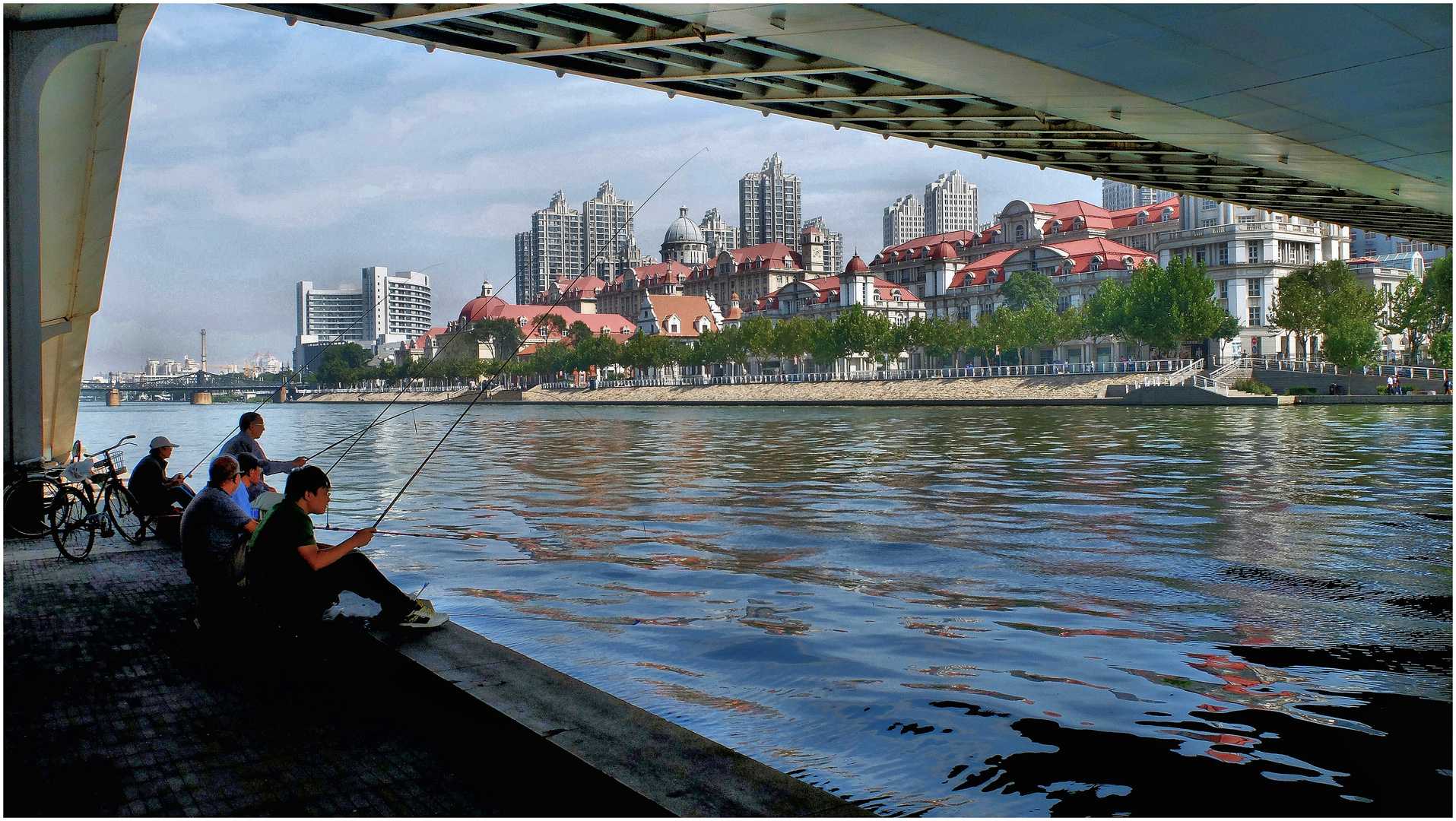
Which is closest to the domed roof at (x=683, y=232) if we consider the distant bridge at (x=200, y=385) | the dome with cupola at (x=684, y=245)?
the dome with cupola at (x=684, y=245)

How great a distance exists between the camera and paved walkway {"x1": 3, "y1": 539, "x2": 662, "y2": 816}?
140 inches

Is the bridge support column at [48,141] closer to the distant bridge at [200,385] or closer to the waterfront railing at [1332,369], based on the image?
the waterfront railing at [1332,369]

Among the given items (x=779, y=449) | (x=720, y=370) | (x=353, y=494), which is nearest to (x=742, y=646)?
(x=353, y=494)

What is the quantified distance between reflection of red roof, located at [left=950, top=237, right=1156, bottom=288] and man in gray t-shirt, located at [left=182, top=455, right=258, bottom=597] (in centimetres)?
9108

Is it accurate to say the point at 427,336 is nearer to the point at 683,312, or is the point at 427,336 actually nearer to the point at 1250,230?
the point at 683,312

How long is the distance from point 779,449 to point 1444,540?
19.2 metres

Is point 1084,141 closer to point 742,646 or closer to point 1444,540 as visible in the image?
point 1444,540

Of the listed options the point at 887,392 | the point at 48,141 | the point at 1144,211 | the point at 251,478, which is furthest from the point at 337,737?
the point at 1144,211

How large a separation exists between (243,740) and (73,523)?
20.0 feet

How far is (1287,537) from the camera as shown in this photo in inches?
468

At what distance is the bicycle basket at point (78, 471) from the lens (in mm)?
9391

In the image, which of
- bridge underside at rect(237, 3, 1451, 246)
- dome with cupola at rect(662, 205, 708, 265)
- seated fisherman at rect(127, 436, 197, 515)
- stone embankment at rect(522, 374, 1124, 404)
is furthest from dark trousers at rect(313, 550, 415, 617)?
dome with cupola at rect(662, 205, 708, 265)

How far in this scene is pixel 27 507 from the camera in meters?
9.57

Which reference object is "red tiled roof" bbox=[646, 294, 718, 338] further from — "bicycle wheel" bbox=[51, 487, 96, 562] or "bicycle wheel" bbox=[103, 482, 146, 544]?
"bicycle wheel" bbox=[51, 487, 96, 562]
